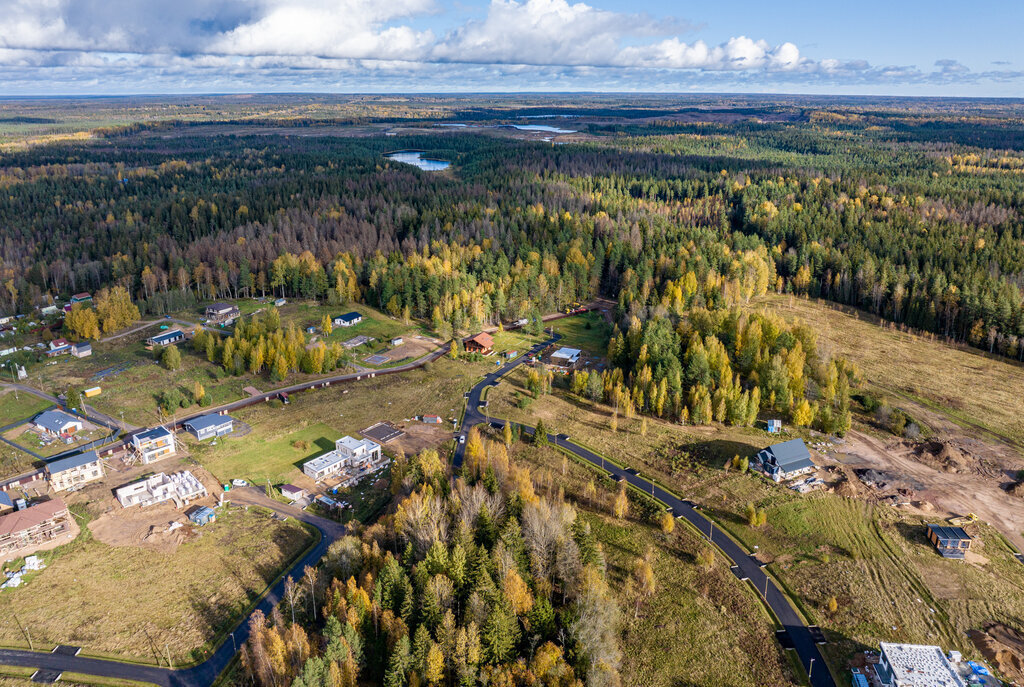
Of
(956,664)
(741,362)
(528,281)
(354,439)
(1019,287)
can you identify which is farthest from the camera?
(528,281)

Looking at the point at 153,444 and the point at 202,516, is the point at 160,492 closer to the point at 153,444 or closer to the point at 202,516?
the point at 202,516

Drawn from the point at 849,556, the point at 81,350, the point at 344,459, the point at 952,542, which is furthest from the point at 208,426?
the point at 952,542

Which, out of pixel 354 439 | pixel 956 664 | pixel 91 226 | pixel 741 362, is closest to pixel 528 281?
pixel 741 362

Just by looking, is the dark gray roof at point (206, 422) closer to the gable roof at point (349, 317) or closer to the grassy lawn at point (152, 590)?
the grassy lawn at point (152, 590)

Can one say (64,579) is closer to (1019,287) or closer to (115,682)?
(115,682)

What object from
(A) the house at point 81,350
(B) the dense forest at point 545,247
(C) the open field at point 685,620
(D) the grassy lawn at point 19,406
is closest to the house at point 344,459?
(C) the open field at point 685,620

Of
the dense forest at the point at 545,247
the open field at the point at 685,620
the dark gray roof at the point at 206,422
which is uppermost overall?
the dense forest at the point at 545,247

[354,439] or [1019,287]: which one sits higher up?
[1019,287]
